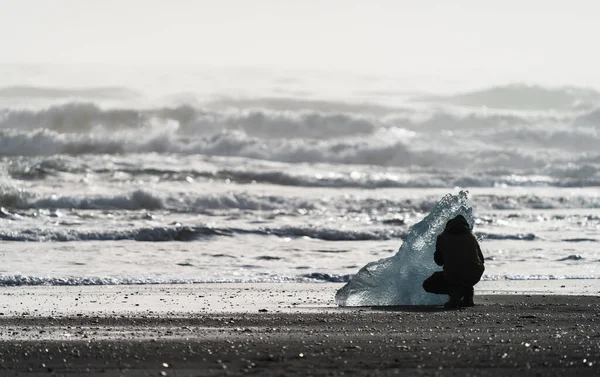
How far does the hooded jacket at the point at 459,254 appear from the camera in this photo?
10539 mm

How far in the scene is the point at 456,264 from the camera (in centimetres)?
1055

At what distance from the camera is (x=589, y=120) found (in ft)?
298

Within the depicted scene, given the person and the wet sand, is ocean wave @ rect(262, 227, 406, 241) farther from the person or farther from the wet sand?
the person

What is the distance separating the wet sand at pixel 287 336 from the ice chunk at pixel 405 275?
0.38 meters

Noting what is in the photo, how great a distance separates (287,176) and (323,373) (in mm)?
38368

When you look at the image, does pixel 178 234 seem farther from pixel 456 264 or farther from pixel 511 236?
pixel 456 264

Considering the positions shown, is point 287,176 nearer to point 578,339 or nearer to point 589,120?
point 578,339

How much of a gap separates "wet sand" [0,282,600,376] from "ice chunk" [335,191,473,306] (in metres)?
0.38

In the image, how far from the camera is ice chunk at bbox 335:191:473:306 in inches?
430

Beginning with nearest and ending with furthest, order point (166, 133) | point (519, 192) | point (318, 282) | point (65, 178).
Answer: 1. point (318, 282)
2. point (65, 178)
3. point (519, 192)
4. point (166, 133)

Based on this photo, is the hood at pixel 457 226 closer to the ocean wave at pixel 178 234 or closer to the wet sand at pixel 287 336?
the wet sand at pixel 287 336

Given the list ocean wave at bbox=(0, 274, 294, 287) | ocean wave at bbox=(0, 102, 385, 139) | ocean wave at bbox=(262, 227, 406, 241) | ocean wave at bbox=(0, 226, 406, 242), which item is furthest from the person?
ocean wave at bbox=(0, 102, 385, 139)

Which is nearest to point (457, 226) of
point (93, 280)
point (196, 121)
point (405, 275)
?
point (405, 275)

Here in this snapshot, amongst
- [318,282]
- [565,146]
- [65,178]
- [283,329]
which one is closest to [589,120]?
[565,146]
